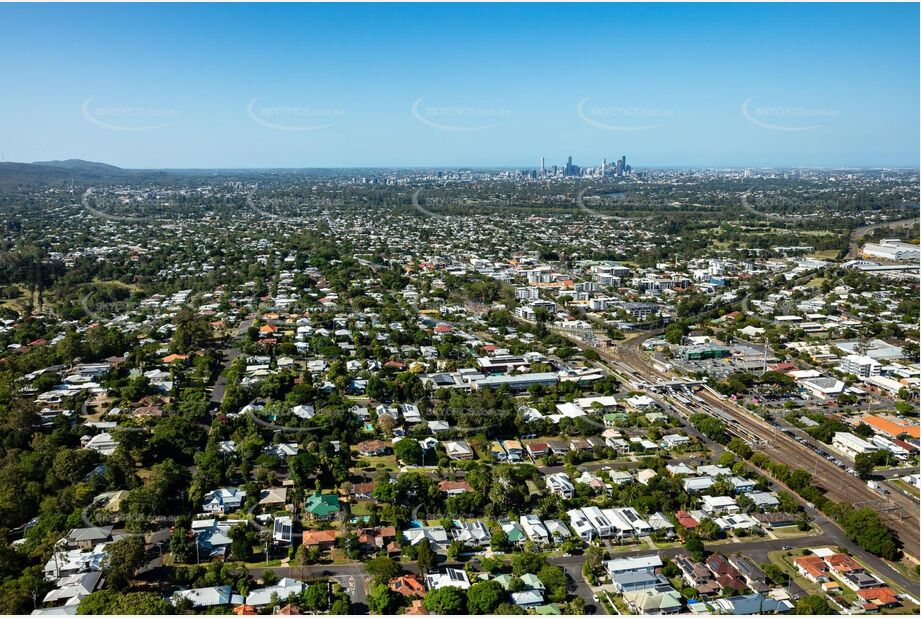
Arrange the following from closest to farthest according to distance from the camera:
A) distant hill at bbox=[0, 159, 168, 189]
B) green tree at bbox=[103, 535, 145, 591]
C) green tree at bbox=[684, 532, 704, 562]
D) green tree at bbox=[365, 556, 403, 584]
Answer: green tree at bbox=[103, 535, 145, 591] → green tree at bbox=[365, 556, 403, 584] → green tree at bbox=[684, 532, 704, 562] → distant hill at bbox=[0, 159, 168, 189]

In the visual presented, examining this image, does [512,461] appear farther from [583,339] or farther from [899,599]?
[583,339]

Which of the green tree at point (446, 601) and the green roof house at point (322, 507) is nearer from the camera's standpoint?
the green tree at point (446, 601)

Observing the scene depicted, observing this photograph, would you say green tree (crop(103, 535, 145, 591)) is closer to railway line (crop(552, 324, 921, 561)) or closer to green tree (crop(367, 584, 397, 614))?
green tree (crop(367, 584, 397, 614))

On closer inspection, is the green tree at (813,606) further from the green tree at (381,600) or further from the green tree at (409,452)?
the green tree at (409,452)

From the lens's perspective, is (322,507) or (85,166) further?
(85,166)

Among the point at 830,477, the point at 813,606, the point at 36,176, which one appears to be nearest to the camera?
the point at 813,606

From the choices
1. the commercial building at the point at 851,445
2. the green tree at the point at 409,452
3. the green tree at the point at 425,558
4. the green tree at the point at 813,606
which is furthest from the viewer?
the commercial building at the point at 851,445

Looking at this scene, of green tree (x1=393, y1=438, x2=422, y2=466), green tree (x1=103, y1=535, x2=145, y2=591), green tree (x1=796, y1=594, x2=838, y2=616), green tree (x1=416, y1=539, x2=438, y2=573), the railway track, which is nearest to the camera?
green tree (x1=796, y1=594, x2=838, y2=616)

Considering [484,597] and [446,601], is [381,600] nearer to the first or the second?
Answer: [446,601]

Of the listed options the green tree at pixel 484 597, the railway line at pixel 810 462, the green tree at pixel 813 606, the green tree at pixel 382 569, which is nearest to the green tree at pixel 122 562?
the green tree at pixel 382 569

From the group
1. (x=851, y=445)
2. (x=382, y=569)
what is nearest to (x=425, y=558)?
(x=382, y=569)

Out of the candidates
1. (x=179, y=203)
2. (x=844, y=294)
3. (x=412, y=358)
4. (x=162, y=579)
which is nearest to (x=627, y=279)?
(x=844, y=294)

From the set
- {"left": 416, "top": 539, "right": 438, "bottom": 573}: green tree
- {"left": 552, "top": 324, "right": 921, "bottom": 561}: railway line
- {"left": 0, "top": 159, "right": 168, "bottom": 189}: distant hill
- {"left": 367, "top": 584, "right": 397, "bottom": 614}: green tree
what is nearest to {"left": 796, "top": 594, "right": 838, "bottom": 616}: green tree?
A: {"left": 552, "top": 324, "right": 921, "bottom": 561}: railway line
